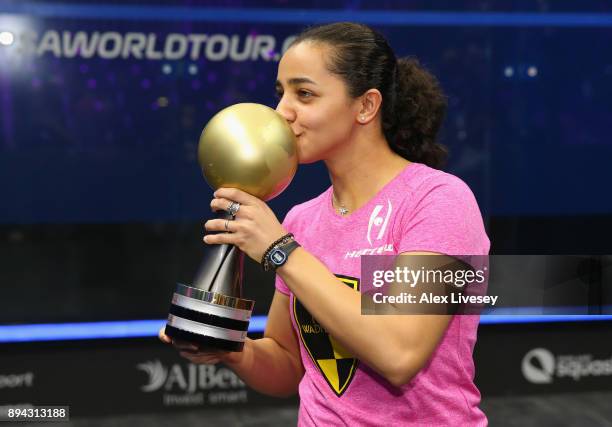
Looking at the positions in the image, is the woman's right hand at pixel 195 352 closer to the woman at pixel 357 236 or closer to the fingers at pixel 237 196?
the woman at pixel 357 236

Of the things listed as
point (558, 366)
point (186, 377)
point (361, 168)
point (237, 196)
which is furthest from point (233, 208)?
point (558, 366)

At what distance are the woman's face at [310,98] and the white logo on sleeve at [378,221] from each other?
189 mm

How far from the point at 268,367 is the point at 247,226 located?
0.51 meters

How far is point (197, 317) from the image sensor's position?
4.80ft

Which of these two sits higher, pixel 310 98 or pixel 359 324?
pixel 310 98

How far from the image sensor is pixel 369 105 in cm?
169

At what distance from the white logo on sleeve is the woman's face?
0.19 m

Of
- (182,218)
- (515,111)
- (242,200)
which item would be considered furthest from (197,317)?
(515,111)

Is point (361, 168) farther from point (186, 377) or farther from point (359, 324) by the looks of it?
point (186, 377)

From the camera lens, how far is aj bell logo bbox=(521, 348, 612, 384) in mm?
4234

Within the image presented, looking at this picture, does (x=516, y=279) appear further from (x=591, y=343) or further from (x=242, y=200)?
(x=591, y=343)

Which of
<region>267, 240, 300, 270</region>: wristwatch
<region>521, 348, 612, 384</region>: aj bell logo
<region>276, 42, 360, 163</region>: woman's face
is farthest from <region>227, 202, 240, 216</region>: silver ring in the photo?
<region>521, 348, 612, 384</region>: aj bell logo

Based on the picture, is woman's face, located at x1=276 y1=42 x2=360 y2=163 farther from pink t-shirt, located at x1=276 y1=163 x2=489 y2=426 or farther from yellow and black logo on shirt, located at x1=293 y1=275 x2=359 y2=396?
yellow and black logo on shirt, located at x1=293 y1=275 x2=359 y2=396

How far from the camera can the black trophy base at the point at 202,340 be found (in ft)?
4.78
